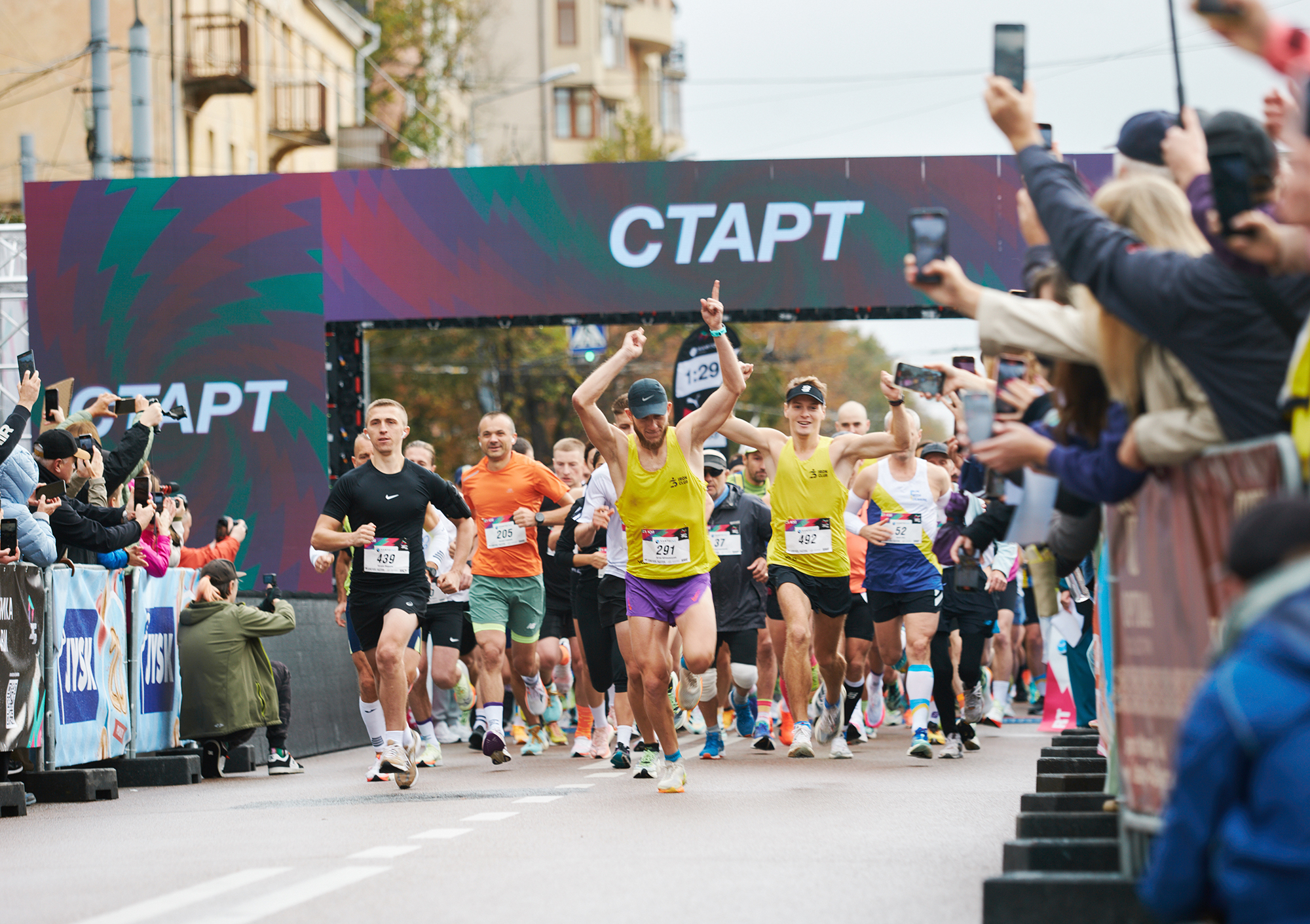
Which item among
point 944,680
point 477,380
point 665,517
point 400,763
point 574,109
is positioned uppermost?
point 574,109

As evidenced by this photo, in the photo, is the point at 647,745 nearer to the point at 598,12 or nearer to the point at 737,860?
the point at 737,860

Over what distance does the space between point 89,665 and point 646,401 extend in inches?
170

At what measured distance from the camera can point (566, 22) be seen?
79375 millimetres

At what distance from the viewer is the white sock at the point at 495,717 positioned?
13641 millimetres

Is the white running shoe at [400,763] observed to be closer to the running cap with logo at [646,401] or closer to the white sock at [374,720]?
the white sock at [374,720]

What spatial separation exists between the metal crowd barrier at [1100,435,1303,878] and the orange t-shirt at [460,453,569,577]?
9661 millimetres

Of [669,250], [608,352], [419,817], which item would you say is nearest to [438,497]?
[419,817]

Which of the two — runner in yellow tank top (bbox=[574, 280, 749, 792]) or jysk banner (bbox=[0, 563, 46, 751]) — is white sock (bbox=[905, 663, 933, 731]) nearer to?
runner in yellow tank top (bbox=[574, 280, 749, 792])

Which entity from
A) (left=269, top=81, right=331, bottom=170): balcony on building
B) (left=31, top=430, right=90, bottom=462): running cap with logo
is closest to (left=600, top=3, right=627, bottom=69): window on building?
(left=269, top=81, right=331, bottom=170): balcony on building

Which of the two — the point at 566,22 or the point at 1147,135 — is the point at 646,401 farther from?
the point at 566,22

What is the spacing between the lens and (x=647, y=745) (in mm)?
11781

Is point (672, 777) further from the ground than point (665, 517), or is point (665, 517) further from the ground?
point (665, 517)

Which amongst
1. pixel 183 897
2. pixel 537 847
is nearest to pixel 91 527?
pixel 537 847

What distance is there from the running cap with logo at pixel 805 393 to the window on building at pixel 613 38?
228ft
